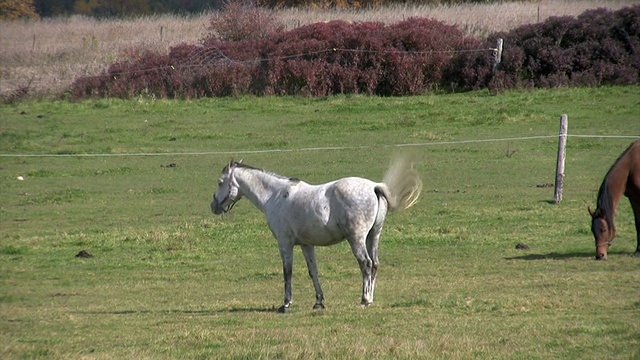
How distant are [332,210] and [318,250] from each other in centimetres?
585

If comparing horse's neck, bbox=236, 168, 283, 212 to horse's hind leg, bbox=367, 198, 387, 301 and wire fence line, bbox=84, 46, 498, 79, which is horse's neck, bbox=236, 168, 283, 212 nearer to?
horse's hind leg, bbox=367, 198, 387, 301

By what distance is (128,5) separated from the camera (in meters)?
78.1

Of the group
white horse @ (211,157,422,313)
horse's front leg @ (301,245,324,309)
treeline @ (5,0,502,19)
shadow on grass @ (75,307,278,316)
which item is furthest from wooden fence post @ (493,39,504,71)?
shadow on grass @ (75,307,278,316)

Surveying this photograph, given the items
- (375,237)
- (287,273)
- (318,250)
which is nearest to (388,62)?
(318,250)

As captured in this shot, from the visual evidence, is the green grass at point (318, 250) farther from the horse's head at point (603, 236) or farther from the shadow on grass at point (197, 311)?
the horse's head at point (603, 236)

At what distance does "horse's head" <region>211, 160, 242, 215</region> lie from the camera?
13570mm

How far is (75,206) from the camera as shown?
2305 centimetres

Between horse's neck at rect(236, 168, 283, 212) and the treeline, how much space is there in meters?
41.9

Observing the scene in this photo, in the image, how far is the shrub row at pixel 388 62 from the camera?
34.2 m

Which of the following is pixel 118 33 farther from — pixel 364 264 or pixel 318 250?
pixel 364 264

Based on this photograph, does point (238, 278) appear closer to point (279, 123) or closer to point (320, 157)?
point (320, 157)

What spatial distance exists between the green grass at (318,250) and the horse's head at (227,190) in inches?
52.8

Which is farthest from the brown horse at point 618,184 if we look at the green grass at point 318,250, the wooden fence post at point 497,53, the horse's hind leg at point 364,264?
the wooden fence post at point 497,53

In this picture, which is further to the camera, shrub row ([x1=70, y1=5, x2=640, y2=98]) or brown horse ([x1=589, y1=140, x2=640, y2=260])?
shrub row ([x1=70, y1=5, x2=640, y2=98])
